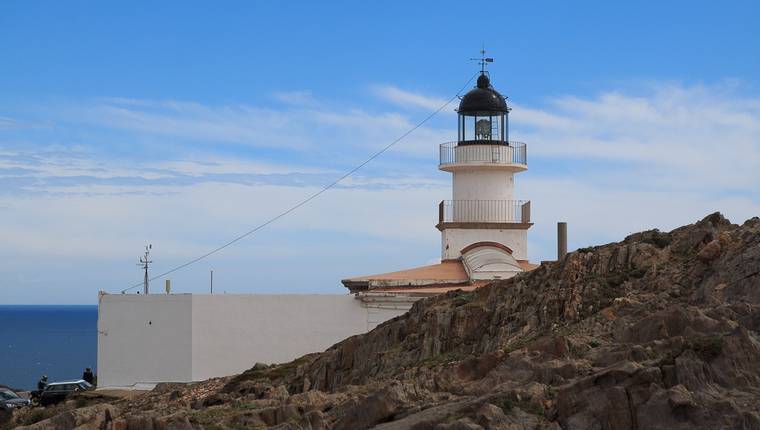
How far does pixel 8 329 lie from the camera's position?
651 feet

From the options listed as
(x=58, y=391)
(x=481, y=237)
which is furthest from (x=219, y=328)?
(x=481, y=237)

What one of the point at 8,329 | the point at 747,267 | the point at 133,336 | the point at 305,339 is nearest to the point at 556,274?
the point at 747,267

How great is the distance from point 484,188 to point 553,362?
887 inches

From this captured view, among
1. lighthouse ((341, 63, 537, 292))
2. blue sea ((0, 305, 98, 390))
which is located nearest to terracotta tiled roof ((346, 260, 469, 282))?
lighthouse ((341, 63, 537, 292))

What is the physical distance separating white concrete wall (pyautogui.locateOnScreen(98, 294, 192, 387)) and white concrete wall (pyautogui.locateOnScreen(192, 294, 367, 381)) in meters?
0.36

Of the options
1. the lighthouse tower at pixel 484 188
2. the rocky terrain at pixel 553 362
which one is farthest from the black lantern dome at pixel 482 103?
the rocky terrain at pixel 553 362

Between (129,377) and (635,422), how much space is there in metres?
Result: 21.8

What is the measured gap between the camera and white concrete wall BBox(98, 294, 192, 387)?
34.9m

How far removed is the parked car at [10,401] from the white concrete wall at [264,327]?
14.3ft

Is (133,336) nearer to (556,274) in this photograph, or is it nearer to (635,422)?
(556,274)

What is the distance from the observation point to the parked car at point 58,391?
34.0m

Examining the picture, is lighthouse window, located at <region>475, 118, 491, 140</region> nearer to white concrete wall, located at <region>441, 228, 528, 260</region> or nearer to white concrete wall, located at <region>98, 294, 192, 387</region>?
white concrete wall, located at <region>441, 228, 528, 260</region>

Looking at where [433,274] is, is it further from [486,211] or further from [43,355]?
[43,355]

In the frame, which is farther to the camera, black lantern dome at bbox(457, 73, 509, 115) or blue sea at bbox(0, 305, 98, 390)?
blue sea at bbox(0, 305, 98, 390)
